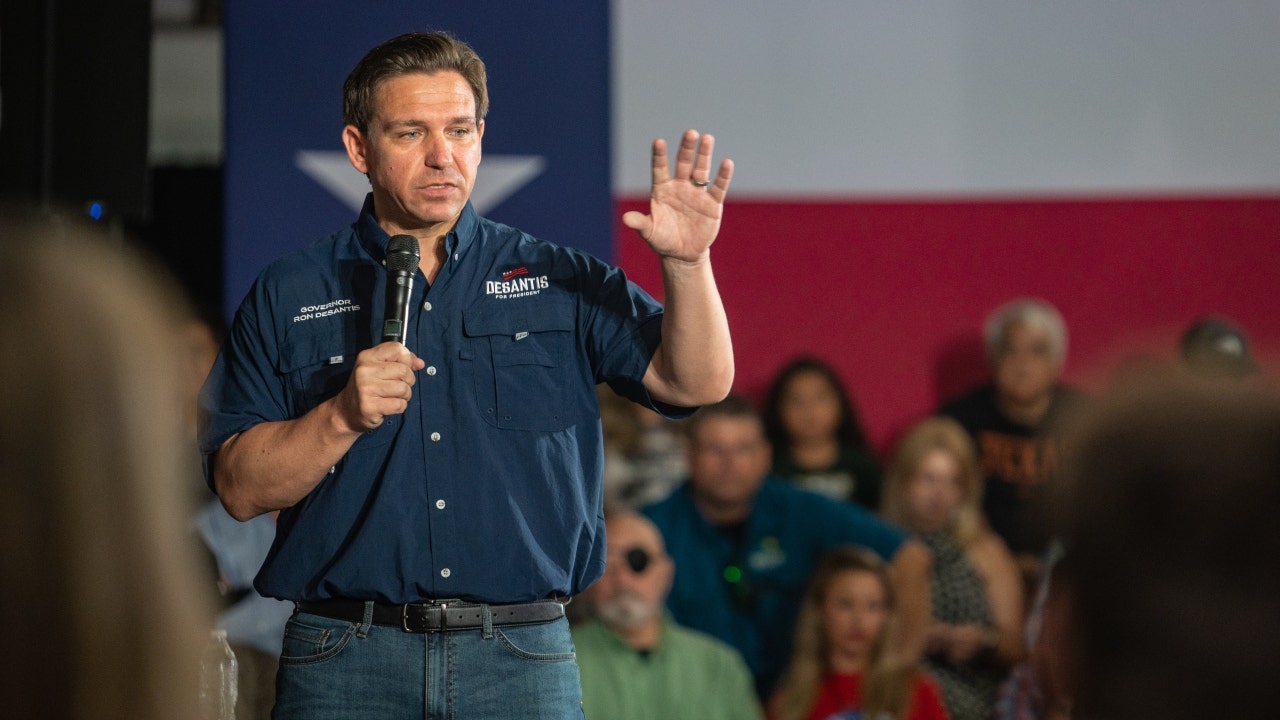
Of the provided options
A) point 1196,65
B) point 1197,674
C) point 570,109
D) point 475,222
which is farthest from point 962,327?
point 1197,674

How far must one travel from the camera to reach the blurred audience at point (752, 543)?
14.6 ft

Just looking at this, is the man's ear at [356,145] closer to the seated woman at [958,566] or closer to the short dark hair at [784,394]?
the seated woman at [958,566]

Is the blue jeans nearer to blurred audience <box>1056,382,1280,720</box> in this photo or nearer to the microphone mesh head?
the microphone mesh head

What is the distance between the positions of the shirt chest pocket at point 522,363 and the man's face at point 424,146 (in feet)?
0.60

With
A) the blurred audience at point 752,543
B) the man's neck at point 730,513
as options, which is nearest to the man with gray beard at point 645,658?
the blurred audience at point 752,543

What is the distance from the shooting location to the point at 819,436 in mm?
5215

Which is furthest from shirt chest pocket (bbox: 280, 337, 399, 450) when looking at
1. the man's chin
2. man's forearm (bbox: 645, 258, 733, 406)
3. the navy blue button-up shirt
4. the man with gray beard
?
the man's chin

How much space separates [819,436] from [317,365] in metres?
3.29

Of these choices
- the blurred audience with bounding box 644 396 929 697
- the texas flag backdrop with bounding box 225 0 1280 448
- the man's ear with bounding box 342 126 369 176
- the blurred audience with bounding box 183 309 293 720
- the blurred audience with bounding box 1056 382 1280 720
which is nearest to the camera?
the blurred audience with bounding box 1056 382 1280 720

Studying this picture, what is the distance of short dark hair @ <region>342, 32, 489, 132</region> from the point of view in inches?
86.7

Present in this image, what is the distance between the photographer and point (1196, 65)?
6.11m

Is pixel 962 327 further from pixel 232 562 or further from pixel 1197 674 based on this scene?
pixel 1197 674

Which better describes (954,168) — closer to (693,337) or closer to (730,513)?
(730,513)

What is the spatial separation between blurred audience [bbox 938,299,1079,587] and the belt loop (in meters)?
3.40
